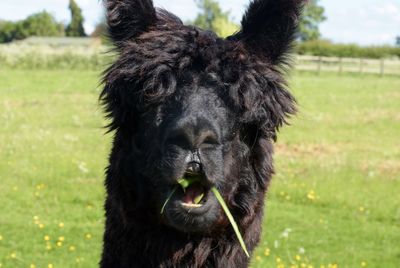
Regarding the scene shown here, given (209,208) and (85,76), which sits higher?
(209,208)

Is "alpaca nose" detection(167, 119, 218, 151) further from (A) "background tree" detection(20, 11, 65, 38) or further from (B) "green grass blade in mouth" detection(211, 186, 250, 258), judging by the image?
(A) "background tree" detection(20, 11, 65, 38)

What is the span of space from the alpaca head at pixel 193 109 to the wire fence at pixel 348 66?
41.0m

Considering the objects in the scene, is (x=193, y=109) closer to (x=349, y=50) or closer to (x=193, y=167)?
(x=193, y=167)

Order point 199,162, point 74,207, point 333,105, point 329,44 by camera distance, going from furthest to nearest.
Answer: point 329,44 < point 333,105 < point 74,207 < point 199,162

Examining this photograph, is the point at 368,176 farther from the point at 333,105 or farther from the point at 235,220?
the point at 333,105

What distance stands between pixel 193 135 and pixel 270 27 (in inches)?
35.0

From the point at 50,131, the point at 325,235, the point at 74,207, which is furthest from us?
the point at 50,131

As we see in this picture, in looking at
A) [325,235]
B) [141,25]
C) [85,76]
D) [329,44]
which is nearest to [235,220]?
[141,25]

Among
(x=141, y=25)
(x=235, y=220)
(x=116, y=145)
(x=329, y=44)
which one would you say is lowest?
(x=329, y=44)

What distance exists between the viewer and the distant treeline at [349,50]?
2383 inches

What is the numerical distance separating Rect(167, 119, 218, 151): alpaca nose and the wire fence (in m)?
41.6

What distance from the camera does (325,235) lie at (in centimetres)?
875

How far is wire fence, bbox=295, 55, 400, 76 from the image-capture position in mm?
45031

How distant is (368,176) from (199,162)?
9533 millimetres
